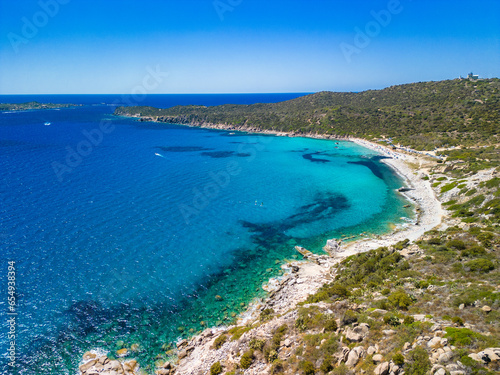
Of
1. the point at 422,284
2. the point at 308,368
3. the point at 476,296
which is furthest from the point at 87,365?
the point at 476,296

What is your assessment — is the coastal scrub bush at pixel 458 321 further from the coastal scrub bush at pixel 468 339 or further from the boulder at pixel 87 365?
the boulder at pixel 87 365

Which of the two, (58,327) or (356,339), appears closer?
(356,339)

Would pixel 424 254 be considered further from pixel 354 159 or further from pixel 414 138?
pixel 414 138

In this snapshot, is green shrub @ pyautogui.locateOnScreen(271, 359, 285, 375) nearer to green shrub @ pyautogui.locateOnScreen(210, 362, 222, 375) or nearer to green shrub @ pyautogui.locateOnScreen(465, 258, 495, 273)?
green shrub @ pyautogui.locateOnScreen(210, 362, 222, 375)

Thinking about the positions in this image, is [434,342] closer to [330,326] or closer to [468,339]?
[468,339]

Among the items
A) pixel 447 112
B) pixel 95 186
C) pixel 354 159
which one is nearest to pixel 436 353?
pixel 95 186

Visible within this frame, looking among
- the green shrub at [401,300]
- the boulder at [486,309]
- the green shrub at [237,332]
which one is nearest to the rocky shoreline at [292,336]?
the green shrub at [237,332]
